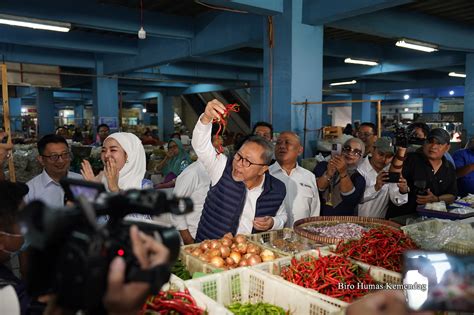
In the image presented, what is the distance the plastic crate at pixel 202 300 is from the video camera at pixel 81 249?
95 cm

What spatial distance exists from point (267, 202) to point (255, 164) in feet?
1.26

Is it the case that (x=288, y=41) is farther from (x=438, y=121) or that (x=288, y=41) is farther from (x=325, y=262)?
(x=438, y=121)

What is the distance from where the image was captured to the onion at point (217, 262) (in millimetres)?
2309

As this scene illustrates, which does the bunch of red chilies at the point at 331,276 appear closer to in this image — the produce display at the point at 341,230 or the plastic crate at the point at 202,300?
the produce display at the point at 341,230

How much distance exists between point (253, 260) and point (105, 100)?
40.5 feet

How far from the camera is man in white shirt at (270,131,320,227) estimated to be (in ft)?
12.0

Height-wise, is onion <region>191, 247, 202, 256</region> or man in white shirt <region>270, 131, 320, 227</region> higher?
man in white shirt <region>270, 131, 320, 227</region>

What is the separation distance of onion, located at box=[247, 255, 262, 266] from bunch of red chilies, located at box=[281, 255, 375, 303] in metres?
0.16

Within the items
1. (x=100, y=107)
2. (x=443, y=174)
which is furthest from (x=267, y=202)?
(x=100, y=107)

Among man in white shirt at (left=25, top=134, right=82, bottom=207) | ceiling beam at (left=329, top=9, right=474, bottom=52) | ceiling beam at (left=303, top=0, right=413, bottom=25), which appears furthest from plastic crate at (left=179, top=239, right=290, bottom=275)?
ceiling beam at (left=329, top=9, right=474, bottom=52)

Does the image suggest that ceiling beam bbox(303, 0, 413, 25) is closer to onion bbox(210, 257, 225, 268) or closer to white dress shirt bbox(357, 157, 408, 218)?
white dress shirt bbox(357, 157, 408, 218)

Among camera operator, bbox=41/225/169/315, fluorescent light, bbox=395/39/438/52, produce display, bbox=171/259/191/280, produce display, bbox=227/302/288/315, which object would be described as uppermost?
fluorescent light, bbox=395/39/438/52

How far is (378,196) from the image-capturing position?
4.01 metres

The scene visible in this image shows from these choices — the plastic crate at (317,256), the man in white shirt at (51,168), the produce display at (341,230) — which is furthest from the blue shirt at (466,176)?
the man in white shirt at (51,168)
